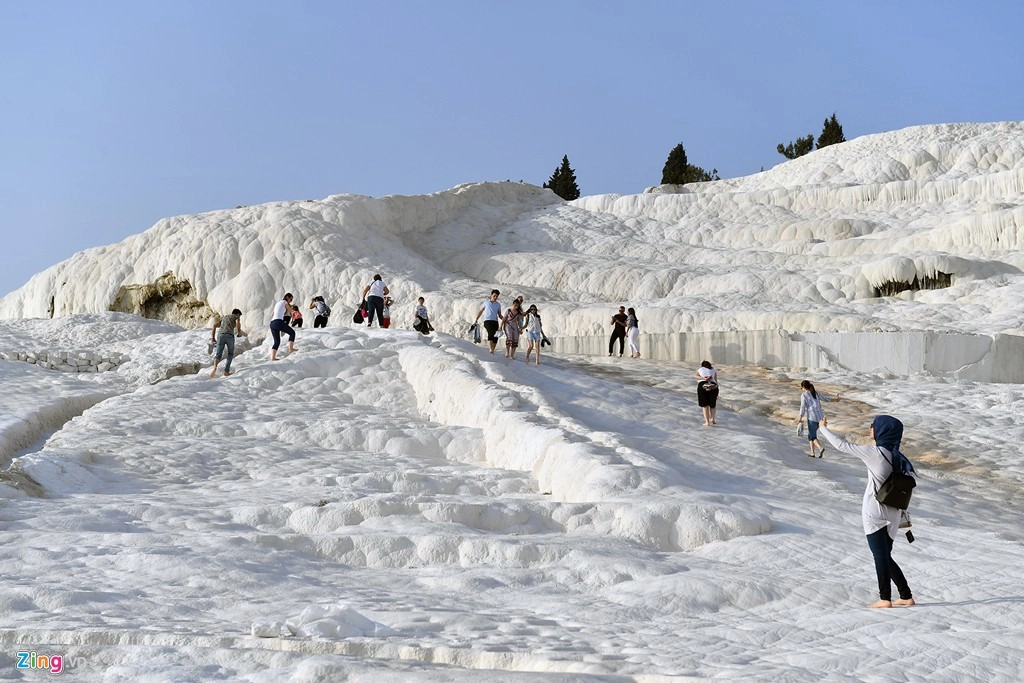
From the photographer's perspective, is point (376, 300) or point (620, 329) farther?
point (620, 329)

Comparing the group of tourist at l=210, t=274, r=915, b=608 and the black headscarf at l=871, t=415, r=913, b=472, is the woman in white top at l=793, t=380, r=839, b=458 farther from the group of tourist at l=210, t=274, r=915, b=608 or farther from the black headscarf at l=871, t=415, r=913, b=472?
the black headscarf at l=871, t=415, r=913, b=472

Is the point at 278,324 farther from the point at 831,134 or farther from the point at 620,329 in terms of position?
the point at 831,134

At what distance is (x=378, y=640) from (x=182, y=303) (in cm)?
2530

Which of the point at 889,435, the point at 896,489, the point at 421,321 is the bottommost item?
the point at 896,489

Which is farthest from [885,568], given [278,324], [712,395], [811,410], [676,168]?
[676,168]

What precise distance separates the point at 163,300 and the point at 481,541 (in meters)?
Result: 23.8

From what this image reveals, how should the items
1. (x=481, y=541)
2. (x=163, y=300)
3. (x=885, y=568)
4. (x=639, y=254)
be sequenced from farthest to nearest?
(x=639, y=254)
(x=163, y=300)
(x=481, y=541)
(x=885, y=568)

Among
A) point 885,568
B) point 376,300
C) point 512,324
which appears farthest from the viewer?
point 376,300

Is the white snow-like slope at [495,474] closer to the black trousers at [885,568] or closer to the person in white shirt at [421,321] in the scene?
the black trousers at [885,568]

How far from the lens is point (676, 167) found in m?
59.8

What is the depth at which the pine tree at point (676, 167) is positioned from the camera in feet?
195

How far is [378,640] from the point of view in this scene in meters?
6.11

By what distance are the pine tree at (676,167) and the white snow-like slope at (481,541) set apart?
43995mm

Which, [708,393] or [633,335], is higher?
[633,335]
